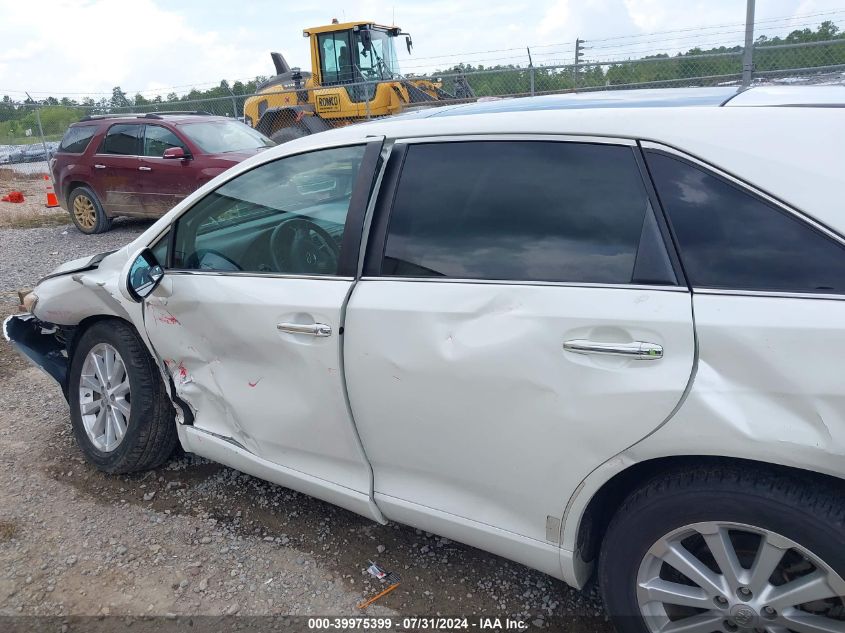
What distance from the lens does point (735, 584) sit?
1.90 meters

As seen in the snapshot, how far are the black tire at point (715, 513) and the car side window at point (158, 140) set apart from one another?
9.19 m

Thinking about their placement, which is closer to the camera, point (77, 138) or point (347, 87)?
point (77, 138)

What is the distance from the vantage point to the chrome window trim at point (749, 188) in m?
1.74

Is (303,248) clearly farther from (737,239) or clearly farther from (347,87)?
(347,87)

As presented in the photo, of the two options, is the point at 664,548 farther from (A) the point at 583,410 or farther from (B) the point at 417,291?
(B) the point at 417,291

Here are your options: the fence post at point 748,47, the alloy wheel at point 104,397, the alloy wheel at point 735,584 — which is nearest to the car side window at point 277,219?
the alloy wheel at point 104,397

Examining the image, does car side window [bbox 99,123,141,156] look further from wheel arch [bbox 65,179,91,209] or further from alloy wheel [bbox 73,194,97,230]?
alloy wheel [bbox 73,194,97,230]

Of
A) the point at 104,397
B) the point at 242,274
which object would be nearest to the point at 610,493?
the point at 242,274

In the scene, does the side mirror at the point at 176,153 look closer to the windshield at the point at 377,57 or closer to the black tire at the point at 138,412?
the windshield at the point at 377,57

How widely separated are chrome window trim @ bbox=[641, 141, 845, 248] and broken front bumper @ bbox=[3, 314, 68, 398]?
3305 millimetres

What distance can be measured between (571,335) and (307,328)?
975 mm

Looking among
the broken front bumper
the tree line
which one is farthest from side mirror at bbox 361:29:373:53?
the broken front bumper

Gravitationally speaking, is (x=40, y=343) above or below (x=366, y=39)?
below

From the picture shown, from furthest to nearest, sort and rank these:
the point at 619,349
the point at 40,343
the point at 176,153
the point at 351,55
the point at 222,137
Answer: the point at 351,55 → the point at 222,137 → the point at 176,153 → the point at 40,343 → the point at 619,349
